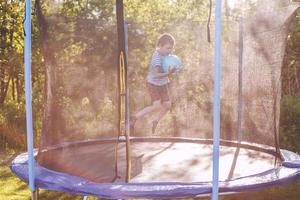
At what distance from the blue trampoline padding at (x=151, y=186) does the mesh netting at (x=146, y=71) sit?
1.38 feet

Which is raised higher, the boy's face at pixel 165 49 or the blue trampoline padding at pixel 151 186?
the boy's face at pixel 165 49

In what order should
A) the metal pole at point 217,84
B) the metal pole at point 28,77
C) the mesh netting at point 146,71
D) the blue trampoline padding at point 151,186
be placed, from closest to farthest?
the metal pole at point 217,84 → the blue trampoline padding at point 151,186 → the metal pole at point 28,77 → the mesh netting at point 146,71

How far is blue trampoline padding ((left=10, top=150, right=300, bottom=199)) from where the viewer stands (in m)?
2.26

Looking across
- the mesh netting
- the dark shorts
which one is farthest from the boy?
the mesh netting

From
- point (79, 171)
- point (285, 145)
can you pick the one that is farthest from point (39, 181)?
point (285, 145)

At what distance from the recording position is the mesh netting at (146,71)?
10.8 ft

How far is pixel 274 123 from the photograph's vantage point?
3.16 metres

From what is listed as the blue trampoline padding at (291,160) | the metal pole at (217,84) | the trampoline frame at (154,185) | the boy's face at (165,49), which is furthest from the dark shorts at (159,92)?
the metal pole at (217,84)

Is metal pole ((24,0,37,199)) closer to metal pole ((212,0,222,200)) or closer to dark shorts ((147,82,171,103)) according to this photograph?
metal pole ((212,0,222,200))

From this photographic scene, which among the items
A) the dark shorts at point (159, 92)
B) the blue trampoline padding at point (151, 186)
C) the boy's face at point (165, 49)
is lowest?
the blue trampoline padding at point (151, 186)

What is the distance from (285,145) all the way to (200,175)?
2.66m

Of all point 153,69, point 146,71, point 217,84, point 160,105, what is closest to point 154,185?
point 217,84

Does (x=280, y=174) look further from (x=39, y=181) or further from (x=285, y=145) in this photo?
(x=285, y=145)

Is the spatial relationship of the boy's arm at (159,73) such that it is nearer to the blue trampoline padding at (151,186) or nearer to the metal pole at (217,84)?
the blue trampoline padding at (151,186)
